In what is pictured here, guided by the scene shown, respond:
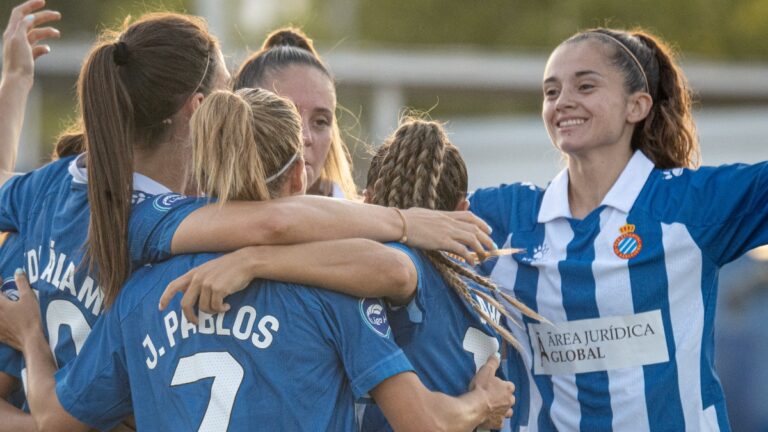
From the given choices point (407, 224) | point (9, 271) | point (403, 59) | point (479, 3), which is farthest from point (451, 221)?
point (479, 3)

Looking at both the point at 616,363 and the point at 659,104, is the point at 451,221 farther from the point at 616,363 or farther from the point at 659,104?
the point at 659,104

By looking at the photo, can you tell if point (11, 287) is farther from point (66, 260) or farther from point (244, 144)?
point (244, 144)

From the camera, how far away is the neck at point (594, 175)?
3719mm

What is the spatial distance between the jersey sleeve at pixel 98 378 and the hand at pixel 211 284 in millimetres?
221

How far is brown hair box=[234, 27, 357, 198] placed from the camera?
3.76 meters

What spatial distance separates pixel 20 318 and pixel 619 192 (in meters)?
1.93

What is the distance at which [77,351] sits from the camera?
9.52 feet

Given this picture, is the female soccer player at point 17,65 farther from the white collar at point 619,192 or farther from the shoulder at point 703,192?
the shoulder at point 703,192

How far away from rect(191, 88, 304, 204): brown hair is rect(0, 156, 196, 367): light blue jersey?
9.5 inches

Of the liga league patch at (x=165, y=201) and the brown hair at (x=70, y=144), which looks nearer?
the liga league patch at (x=165, y=201)

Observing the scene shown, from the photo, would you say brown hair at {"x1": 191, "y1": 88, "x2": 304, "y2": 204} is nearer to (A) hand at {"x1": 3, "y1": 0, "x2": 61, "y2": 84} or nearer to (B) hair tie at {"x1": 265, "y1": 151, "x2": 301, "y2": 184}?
(B) hair tie at {"x1": 265, "y1": 151, "x2": 301, "y2": 184}

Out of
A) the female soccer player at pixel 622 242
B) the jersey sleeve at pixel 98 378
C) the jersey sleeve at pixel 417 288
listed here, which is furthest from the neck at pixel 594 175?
the jersey sleeve at pixel 98 378

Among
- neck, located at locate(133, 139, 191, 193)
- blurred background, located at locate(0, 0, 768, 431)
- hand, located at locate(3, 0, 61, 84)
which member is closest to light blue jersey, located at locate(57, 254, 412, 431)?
neck, located at locate(133, 139, 191, 193)

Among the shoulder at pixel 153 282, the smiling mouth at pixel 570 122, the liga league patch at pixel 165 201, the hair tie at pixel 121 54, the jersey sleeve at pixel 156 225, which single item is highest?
the smiling mouth at pixel 570 122
